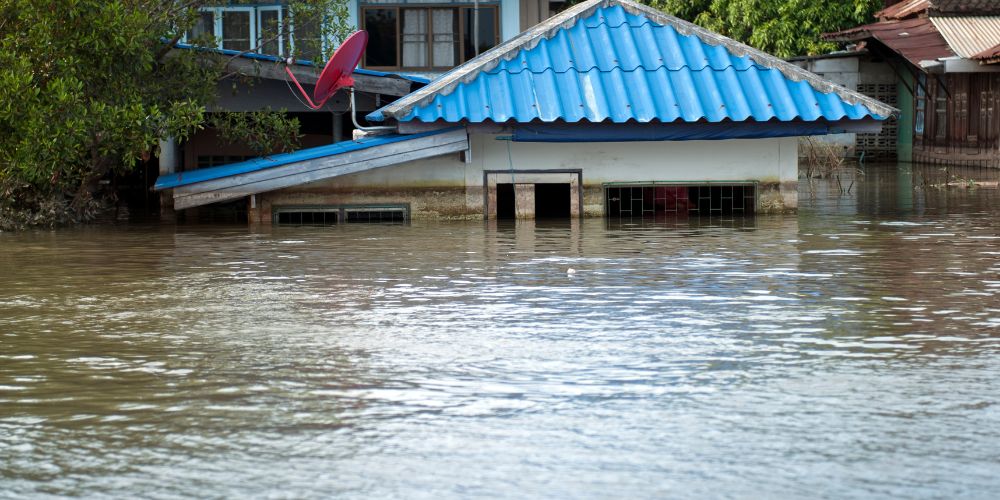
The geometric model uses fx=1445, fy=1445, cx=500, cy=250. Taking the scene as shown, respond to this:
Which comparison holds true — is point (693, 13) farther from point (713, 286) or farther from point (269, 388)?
point (269, 388)

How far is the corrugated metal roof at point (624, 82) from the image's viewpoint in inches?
702

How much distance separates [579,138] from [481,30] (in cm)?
996

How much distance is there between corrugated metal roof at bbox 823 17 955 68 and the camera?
105 feet

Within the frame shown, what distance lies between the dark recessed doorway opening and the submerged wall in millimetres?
320

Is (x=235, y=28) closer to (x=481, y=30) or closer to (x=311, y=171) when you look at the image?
(x=481, y=30)

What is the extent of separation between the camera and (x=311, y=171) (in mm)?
17656

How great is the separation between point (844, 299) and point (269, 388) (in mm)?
4914

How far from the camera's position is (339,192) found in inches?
722

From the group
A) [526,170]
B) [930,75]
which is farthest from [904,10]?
[526,170]

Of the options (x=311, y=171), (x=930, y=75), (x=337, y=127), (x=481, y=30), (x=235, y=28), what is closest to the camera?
(x=311, y=171)

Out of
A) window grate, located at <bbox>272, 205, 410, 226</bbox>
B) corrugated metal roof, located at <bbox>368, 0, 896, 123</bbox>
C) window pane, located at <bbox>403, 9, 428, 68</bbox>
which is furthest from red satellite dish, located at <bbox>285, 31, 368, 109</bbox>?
window pane, located at <bbox>403, 9, 428, 68</bbox>

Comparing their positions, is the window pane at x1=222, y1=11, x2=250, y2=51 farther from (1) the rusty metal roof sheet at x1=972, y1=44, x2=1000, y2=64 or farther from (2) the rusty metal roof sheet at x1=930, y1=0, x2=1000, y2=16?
(2) the rusty metal roof sheet at x1=930, y1=0, x2=1000, y2=16

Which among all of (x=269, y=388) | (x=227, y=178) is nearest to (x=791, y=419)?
(x=269, y=388)

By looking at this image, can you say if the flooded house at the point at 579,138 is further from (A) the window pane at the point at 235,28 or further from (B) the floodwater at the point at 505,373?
(A) the window pane at the point at 235,28
